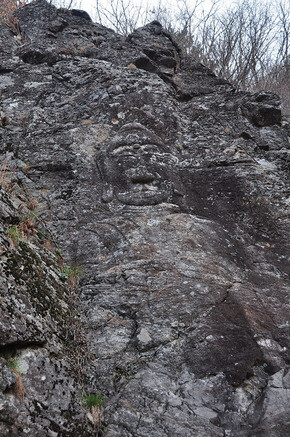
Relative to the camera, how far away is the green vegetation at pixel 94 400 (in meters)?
3.46

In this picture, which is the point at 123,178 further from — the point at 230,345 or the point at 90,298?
the point at 230,345

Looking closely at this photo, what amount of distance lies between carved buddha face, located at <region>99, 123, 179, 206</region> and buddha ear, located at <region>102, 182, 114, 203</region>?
0.17 ft

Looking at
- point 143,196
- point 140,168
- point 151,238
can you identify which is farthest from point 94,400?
point 140,168

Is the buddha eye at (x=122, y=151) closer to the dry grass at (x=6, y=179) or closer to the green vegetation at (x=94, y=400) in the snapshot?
the dry grass at (x=6, y=179)

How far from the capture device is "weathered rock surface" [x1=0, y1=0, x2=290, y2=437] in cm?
344

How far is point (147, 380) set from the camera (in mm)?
3719

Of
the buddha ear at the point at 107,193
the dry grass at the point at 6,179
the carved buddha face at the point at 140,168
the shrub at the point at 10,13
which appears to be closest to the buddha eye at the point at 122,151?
the carved buddha face at the point at 140,168

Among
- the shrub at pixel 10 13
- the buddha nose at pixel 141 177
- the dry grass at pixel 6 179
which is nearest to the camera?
the dry grass at pixel 6 179

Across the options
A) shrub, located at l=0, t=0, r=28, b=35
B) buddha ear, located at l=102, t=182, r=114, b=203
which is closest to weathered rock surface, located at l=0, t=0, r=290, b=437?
buddha ear, located at l=102, t=182, r=114, b=203

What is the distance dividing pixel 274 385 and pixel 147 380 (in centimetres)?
133

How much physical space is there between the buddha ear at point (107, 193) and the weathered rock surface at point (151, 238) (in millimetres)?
20

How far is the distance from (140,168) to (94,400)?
398 cm

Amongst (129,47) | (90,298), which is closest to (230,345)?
(90,298)

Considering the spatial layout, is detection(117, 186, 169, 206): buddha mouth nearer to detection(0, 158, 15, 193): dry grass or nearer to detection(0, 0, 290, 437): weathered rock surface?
detection(0, 0, 290, 437): weathered rock surface
